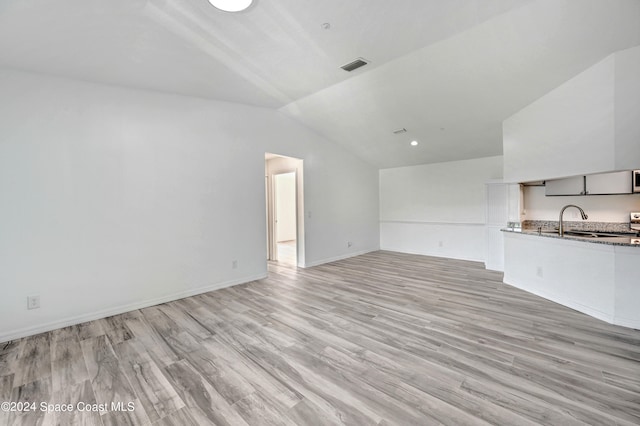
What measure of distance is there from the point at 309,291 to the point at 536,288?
10.8 feet

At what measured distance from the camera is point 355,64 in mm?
3418

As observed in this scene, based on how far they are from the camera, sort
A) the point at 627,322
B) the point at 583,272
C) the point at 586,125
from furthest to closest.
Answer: the point at 583,272
the point at 586,125
the point at 627,322

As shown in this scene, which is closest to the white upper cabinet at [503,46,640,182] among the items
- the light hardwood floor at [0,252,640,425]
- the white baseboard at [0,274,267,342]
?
the light hardwood floor at [0,252,640,425]

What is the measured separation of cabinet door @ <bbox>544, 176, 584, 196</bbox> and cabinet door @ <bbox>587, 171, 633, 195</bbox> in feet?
0.37

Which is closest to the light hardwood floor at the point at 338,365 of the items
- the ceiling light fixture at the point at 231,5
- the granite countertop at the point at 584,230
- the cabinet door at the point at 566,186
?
the granite countertop at the point at 584,230

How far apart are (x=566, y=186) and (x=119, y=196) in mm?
6717

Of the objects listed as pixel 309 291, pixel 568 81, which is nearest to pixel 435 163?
pixel 568 81

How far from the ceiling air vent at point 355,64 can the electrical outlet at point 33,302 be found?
172 inches

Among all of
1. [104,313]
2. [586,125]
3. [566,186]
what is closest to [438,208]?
[566,186]

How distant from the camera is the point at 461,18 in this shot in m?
2.66

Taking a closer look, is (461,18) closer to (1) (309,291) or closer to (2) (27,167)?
(1) (309,291)

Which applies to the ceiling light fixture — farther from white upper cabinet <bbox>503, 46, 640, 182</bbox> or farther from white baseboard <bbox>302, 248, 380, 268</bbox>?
white baseboard <bbox>302, 248, 380, 268</bbox>

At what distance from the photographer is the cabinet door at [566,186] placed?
14.5ft

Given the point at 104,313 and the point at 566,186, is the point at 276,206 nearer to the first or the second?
the point at 104,313
